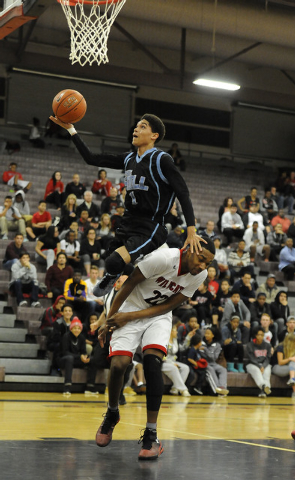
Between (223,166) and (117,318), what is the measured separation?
906 inches

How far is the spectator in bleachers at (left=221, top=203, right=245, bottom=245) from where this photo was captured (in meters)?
19.5

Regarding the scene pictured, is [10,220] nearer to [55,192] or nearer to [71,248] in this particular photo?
[55,192]

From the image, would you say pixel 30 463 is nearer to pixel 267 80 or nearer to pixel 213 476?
pixel 213 476

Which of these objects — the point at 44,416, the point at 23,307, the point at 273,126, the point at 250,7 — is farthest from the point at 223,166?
the point at 44,416

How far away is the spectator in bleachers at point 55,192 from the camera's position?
61.2 feet

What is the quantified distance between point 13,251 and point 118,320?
10.1 meters

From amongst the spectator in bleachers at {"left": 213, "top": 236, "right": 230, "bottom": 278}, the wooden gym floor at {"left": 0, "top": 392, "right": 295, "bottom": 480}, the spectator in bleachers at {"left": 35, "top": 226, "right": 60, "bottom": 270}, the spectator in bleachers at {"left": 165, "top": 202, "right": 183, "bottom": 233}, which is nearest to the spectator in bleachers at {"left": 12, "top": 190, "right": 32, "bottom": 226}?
the spectator in bleachers at {"left": 35, "top": 226, "right": 60, "bottom": 270}

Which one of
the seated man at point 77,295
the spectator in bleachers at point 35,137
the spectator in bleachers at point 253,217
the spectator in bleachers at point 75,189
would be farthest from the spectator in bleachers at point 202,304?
the spectator in bleachers at point 35,137

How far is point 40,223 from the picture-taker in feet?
56.1

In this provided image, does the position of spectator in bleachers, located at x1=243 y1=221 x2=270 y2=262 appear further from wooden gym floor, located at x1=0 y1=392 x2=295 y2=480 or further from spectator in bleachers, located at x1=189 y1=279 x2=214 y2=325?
wooden gym floor, located at x1=0 y1=392 x2=295 y2=480

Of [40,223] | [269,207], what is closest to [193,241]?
[40,223]

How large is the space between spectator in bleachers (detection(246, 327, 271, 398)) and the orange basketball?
9472 millimetres

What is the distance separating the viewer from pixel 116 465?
4777 mm

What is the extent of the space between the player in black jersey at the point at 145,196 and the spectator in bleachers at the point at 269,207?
15.2m
